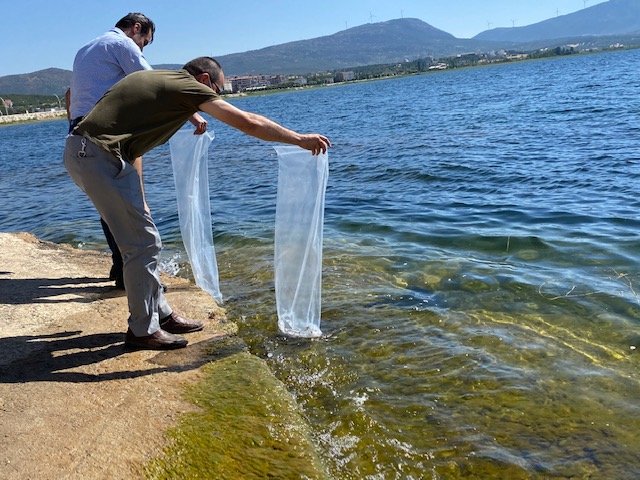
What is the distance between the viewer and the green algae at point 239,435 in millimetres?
3314

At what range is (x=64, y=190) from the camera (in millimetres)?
17844

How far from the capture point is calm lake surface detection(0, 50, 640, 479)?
147 inches

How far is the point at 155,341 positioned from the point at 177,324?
0.42m

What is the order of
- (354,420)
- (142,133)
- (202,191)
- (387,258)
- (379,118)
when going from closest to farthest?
(354,420) < (142,133) < (202,191) < (387,258) < (379,118)

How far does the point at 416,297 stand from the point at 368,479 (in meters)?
3.13

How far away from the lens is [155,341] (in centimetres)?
477

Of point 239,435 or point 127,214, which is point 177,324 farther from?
point 239,435

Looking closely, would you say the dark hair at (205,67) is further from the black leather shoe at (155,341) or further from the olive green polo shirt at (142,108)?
the black leather shoe at (155,341)

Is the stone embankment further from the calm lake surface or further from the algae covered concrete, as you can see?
the algae covered concrete

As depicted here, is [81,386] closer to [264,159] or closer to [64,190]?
[64,190]

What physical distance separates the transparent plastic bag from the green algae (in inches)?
84.5

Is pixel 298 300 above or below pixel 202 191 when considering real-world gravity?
below

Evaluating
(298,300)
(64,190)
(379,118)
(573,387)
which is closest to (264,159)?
(64,190)

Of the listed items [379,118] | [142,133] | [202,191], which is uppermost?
[142,133]
